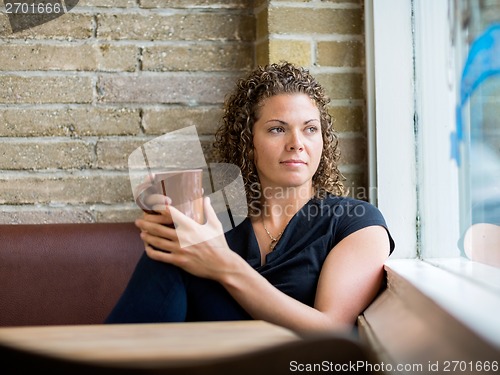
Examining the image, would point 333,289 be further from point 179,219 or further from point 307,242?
point 179,219

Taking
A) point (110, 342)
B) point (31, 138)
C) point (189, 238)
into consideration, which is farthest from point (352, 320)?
point (31, 138)

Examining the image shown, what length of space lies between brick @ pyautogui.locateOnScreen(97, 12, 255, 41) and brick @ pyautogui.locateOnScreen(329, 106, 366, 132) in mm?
353

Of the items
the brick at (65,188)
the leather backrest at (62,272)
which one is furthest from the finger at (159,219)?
the brick at (65,188)

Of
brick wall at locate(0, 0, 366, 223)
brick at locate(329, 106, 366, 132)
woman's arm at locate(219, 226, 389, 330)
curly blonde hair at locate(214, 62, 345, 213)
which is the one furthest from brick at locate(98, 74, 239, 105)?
woman's arm at locate(219, 226, 389, 330)

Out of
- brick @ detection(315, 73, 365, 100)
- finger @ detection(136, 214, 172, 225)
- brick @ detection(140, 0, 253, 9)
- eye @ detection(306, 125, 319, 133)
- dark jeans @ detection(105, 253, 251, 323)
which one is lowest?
dark jeans @ detection(105, 253, 251, 323)

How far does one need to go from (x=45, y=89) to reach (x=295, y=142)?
776 millimetres

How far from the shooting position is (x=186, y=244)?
1.23 metres

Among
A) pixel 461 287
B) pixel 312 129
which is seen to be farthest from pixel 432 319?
pixel 312 129

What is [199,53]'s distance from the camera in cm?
177

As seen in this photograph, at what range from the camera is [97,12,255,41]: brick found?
5.73ft

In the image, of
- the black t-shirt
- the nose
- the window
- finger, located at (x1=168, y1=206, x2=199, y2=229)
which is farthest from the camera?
the nose

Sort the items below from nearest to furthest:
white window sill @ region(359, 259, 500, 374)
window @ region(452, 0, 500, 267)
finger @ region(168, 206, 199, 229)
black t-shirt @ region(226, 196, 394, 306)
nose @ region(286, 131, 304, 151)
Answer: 1. white window sill @ region(359, 259, 500, 374)
2. window @ region(452, 0, 500, 267)
3. finger @ region(168, 206, 199, 229)
4. black t-shirt @ region(226, 196, 394, 306)
5. nose @ region(286, 131, 304, 151)

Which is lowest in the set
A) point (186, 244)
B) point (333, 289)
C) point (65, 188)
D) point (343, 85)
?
point (333, 289)

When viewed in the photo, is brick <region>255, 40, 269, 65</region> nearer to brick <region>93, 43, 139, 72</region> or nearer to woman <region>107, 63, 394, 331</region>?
woman <region>107, 63, 394, 331</region>
